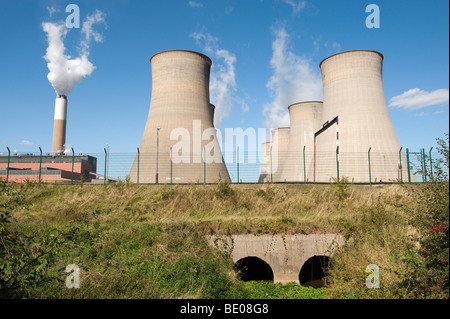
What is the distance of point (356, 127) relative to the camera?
1478cm

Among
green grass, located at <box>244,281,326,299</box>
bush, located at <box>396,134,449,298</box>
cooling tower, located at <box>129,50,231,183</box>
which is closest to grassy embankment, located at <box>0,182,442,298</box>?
green grass, located at <box>244,281,326,299</box>

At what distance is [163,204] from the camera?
9000 millimetres

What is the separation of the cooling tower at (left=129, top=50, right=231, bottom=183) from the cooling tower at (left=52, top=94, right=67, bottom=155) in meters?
19.4

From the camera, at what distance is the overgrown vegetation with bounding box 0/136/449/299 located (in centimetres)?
348

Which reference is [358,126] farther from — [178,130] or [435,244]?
[435,244]

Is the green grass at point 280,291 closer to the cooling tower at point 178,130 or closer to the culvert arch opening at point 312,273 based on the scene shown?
the culvert arch opening at point 312,273

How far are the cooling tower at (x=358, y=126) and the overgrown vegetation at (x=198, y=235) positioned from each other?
14.0 feet

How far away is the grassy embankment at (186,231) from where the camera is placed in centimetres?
452

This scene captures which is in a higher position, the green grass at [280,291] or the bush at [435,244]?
the bush at [435,244]

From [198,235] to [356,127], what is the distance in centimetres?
1082

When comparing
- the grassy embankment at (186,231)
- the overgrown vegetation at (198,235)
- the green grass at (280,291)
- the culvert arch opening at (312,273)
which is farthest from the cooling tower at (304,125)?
the green grass at (280,291)

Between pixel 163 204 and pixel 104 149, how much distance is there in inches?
175

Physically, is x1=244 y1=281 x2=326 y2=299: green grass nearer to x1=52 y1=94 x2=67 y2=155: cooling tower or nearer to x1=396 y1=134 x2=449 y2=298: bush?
x1=396 y1=134 x2=449 y2=298: bush
